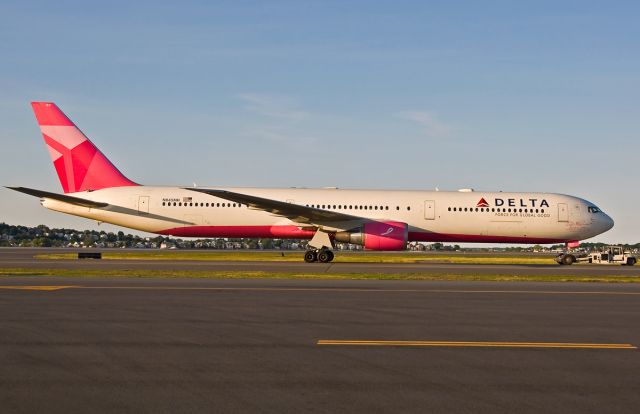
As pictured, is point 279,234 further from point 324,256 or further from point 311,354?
point 311,354

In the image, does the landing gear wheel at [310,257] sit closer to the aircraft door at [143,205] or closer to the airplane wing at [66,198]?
the aircraft door at [143,205]

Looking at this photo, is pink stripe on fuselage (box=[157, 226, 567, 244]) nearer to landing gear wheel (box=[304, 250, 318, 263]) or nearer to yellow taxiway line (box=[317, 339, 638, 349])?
landing gear wheel (box=[304, 250, 318, 263])

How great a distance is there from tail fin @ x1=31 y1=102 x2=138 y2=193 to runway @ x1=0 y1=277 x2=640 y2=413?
24.0 metres

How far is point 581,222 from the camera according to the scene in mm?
37562

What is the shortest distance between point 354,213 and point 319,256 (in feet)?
10.3

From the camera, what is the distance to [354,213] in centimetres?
3641

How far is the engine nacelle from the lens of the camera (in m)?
33.9

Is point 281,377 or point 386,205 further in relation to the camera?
point 386,205

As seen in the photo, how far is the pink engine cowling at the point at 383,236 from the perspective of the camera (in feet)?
111

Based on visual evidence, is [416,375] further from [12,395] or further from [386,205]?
[386,205]

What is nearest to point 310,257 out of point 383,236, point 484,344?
point 383,236

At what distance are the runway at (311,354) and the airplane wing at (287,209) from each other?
19.2m

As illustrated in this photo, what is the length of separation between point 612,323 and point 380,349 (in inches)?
195

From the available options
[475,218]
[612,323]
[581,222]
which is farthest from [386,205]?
[612,323]
